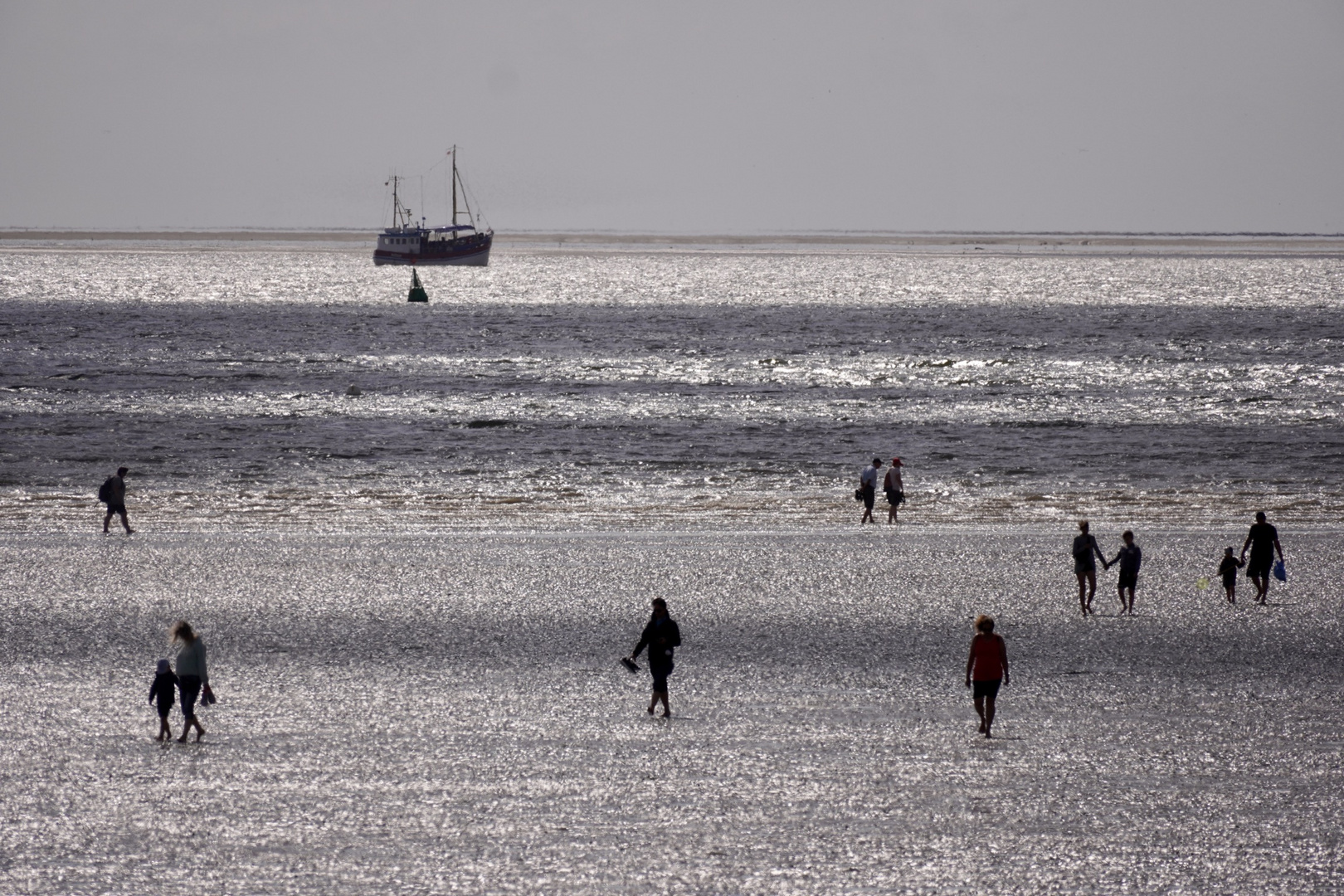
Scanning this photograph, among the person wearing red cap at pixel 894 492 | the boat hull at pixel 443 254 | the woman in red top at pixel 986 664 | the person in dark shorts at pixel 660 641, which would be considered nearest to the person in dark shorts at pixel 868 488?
the person wearing red cap at pixel 894 492

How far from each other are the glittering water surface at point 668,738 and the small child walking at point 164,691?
28 cm

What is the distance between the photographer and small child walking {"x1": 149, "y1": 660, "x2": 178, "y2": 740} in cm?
1365

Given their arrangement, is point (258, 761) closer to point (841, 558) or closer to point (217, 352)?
point (841, 558)

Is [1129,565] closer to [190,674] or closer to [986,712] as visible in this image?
[986,712]

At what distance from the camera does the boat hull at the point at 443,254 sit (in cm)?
17338

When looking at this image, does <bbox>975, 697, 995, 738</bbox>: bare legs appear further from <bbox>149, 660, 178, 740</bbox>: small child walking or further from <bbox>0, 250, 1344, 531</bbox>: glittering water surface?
<bbox>0, 250, 1344, 531</bbox>: glittering water surface

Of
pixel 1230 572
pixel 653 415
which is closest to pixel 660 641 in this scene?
pixel 1230 572

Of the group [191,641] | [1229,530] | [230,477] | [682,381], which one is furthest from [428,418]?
[191,641]

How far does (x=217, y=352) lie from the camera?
69812 mm

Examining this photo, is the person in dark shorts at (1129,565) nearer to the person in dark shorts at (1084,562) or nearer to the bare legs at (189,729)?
the person in dark shorts at (1084,562)

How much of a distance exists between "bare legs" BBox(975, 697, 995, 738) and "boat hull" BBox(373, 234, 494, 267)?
536ft

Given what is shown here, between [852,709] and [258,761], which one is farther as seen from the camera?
[852,709]


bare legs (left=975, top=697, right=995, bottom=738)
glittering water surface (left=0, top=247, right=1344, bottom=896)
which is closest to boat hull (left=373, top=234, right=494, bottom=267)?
glittering water surface (left=0, top=247, right=1344, bottom=896)

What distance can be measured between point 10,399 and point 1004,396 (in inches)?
1648
